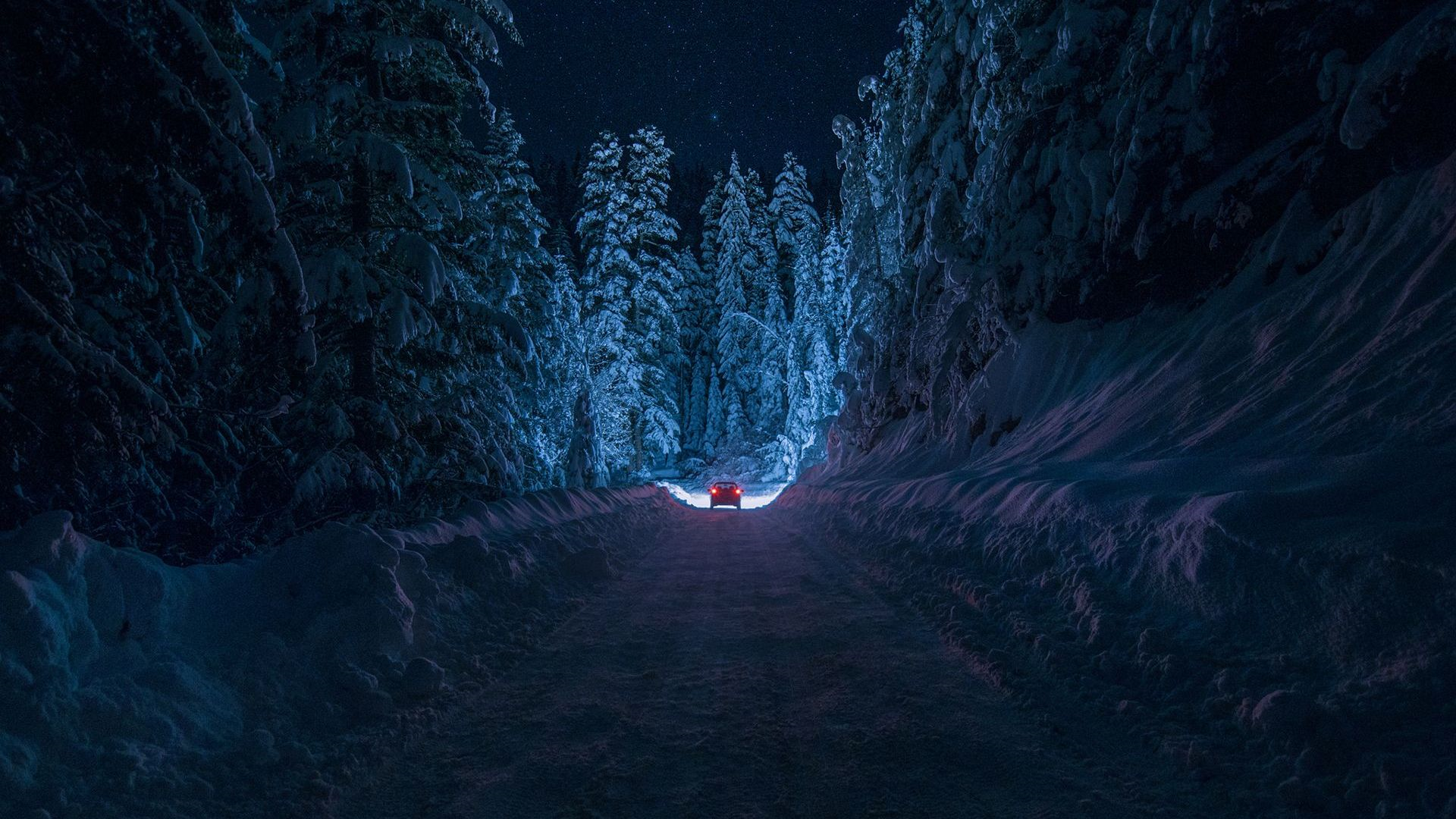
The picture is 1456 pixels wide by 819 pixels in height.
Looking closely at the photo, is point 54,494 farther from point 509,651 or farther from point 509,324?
point 509,324

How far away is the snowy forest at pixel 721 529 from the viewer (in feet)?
9.45

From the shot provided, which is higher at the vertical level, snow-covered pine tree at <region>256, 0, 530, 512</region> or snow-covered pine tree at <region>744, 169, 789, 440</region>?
snow-covered pine tree at <region>744, 169, 789, 440</region>

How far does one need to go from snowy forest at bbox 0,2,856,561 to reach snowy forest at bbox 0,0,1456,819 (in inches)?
1.6

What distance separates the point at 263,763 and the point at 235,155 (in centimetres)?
378

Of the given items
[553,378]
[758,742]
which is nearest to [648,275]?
[553,378]

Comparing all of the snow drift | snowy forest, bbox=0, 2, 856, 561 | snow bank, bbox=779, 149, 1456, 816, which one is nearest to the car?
snowy forest, bbox=0, 2, 856, 561

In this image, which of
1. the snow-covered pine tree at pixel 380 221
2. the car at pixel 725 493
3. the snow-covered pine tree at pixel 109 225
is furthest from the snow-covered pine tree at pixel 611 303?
the snow-covered pine tree at pixel 109 225

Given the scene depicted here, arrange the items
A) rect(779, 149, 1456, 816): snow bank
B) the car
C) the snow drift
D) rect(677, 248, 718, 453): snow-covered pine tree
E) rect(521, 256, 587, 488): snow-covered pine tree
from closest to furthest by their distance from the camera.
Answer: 1. rect(779, 149, 1456, 816): snow bank
2. the snow drift
3. rect(521, 256, 587, 488): snow-covered pine tree
4. the car
5. rect(677, 248, 718, 453): snow-covered pine tree

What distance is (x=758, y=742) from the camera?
3.17m

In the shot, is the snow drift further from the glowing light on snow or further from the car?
the glowing light on snow

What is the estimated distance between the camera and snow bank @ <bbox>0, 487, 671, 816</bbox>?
108 inches

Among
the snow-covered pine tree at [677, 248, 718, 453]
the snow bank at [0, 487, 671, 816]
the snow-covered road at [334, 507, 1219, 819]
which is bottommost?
the snow-covered road at [334, 507, 1219, 819]

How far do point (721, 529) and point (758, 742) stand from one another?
11.0m

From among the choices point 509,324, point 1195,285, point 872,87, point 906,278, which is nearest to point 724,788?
point 509,324
